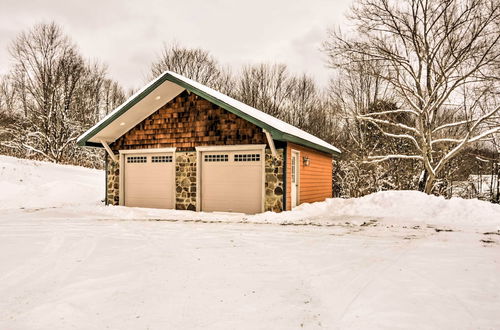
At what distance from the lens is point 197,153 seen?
39.3 feet

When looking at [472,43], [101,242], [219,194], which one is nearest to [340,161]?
[472,43]

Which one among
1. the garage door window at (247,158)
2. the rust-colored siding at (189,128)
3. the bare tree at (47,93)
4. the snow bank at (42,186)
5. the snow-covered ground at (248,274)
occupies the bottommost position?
the snow-covered ground at (248,274)

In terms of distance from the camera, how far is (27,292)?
376 centimetres

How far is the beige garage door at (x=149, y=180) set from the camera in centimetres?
1266

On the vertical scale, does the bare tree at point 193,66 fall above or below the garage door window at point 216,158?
above

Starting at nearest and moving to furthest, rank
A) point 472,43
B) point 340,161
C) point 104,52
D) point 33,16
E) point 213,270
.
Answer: point 213,270 → point 472,43 → point 340,161 → point 33,16 → point 104,52

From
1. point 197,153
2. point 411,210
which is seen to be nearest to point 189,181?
point 197,153

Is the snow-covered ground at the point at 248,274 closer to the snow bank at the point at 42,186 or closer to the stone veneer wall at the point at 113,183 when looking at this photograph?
the stone veneer wall at the point at 113,183

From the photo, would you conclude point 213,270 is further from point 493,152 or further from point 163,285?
point 493,152

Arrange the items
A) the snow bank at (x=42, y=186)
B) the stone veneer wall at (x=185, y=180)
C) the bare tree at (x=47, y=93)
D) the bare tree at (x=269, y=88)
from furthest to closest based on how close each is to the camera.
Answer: the bare tree at (x=269, y=88) < the bare tree at (x=47, y=93) < the snow bank at (x=42, y=186) < the stone veneer wall at (x=185, y=180)

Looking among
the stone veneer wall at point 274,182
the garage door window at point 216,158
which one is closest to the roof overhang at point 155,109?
the stone veneer wall at point 274,182

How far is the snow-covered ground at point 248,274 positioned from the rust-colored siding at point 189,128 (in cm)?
336

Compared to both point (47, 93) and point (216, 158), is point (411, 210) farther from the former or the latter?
point (47, 93)

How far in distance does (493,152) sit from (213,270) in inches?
737
